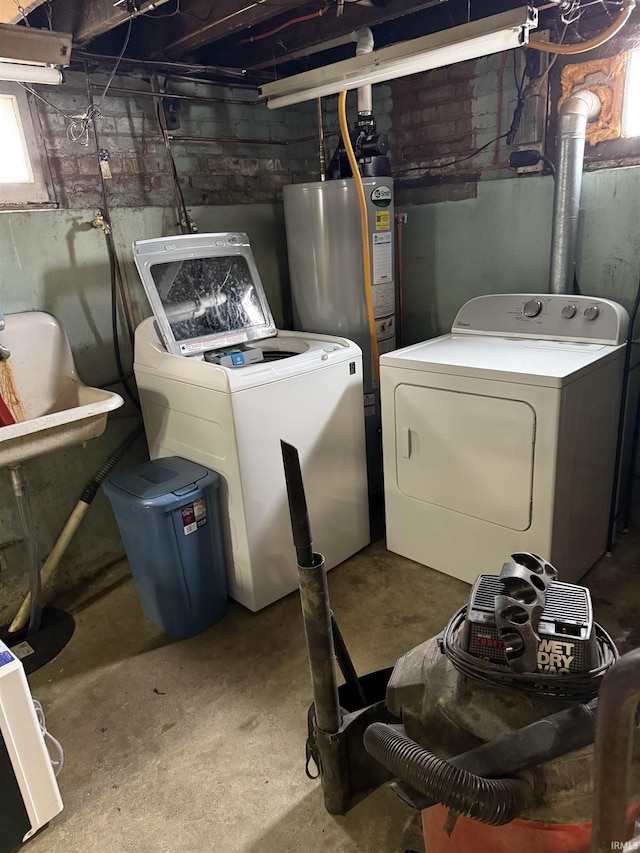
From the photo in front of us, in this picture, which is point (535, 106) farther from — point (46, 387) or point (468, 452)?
point (46, 387)

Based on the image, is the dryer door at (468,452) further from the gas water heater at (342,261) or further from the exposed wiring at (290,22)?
the exposed wiring at (290,22)

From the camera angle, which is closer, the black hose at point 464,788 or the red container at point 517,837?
the black hose at point 464,788

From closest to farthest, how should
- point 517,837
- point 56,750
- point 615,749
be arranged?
point 615,749 → point 517,837 → point 56,750

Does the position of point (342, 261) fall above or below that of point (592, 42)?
below

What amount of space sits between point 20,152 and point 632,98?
2.36 m

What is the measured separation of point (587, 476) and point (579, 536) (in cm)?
24

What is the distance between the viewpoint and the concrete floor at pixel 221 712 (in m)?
1.48

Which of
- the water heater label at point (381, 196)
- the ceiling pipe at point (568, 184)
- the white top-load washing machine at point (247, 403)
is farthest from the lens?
the water heater label at point (381, 196)

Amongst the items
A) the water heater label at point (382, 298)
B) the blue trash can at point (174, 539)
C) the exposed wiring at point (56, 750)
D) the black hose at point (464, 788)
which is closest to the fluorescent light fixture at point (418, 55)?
the water heater label at point (382, 298)

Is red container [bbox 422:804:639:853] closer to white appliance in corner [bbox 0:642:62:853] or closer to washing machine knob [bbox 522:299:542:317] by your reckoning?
white appliance in corner [bbox 0:642:62:853]

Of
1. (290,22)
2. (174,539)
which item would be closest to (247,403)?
(174,539)

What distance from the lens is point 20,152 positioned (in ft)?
7.22

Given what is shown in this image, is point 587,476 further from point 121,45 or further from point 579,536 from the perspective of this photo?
point 121,45

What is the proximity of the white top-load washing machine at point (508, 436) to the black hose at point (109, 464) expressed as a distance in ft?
3.74
